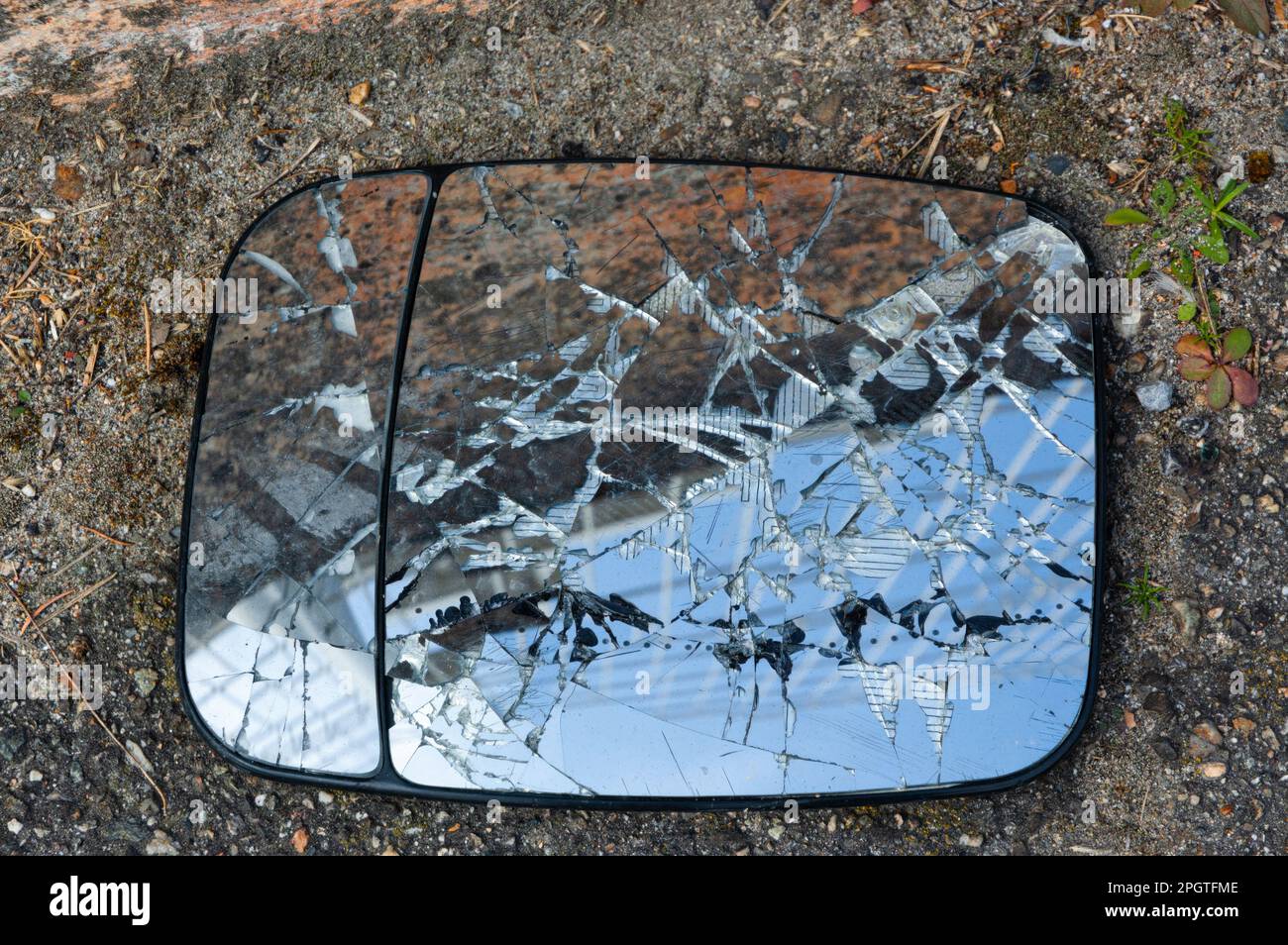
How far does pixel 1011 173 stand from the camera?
1.82 meters

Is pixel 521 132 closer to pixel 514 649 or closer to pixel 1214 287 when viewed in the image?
pixel 514 649

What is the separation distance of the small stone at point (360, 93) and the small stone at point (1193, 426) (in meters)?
1.90

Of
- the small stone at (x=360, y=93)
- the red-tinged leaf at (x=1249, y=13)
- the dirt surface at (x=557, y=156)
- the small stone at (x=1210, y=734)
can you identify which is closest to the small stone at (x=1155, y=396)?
the dirt surface at (x=557, y=156)

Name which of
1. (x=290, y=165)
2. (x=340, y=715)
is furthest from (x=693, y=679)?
(x=290, y=165)

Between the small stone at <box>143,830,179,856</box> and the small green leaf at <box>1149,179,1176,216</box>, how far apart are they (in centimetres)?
252

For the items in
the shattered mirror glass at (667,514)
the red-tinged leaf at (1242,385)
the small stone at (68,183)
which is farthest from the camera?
the small stone at (68,183)

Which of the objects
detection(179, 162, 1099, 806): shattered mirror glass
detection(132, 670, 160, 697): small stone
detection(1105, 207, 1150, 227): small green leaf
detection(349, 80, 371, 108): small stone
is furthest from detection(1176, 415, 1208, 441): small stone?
detection(132, 670, 160, 697): small stone

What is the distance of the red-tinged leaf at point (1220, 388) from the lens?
174cm

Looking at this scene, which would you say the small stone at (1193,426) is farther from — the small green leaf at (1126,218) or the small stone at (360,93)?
the small stone at (360,93)

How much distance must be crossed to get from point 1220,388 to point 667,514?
118 cm

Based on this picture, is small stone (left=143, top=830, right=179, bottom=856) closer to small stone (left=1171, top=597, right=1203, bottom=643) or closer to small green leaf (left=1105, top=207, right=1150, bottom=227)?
small stone (left=1171, top=597, right=1203, bottom=643)

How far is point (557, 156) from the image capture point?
190cm

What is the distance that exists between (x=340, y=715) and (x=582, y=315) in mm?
892

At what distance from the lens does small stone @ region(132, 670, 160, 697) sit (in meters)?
1.88
